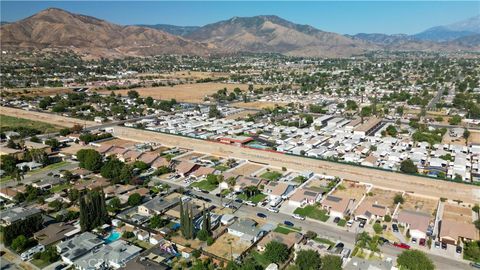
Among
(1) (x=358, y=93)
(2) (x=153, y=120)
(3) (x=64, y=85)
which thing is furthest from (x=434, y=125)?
(3) (x=64, y=85)

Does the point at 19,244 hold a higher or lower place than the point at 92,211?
lower

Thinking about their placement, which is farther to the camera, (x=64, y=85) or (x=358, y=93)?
(x=64, y=85)

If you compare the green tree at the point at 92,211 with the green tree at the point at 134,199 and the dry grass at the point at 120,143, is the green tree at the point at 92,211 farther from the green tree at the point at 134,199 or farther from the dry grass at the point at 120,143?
the dry grass at the point at 120,143

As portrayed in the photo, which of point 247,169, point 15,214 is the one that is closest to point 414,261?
point 247,169

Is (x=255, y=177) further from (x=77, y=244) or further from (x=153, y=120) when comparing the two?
(x=153, y=120)

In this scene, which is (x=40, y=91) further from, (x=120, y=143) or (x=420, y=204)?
(x=420, y=204)

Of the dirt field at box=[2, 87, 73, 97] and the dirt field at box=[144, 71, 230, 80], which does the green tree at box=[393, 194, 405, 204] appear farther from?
the dirt field at box=[144, 71, 230, 80]
